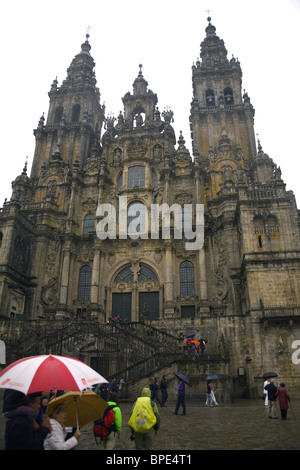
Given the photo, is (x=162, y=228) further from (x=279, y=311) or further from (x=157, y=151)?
(x=279, y=311)

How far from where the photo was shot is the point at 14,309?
27281 mm

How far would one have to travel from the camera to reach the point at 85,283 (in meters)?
30.9

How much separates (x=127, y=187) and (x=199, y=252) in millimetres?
9598

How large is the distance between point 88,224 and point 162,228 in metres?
7.53

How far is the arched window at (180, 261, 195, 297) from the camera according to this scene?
28938 mm

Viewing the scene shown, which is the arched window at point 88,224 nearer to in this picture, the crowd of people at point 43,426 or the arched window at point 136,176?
the arched window at point 136,176

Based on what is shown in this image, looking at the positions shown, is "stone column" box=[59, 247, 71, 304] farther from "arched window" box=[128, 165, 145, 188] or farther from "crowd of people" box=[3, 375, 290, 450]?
"crowd of people" box=[3, 375, 290, 450]

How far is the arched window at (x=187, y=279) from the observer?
28.9m

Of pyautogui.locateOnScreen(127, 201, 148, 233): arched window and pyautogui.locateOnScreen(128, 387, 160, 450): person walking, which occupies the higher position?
pyautogui.locateOnScreen(127, 201, 148, 233): arched window

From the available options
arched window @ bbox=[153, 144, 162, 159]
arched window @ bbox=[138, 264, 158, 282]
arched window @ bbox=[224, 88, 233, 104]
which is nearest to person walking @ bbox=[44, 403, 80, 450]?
A: arched window @ bbox=[138, 264, 158, 282]

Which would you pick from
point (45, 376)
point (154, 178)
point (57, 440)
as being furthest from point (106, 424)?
point (154, 178)

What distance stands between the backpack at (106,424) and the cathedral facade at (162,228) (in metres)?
14.6

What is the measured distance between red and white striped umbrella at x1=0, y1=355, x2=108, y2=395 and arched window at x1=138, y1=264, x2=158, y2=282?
24.7 metres
